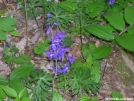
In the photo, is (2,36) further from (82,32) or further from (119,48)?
(119,48)

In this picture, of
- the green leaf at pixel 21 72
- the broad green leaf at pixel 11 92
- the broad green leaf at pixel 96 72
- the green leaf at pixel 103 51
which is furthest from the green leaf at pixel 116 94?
the broad green leaf at pixel 11 92

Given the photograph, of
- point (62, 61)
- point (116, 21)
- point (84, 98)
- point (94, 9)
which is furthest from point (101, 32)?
point (94, 9)

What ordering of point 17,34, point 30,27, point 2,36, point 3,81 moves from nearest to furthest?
point 2,36 < point 3,81 < point 17,34 < point 30,27

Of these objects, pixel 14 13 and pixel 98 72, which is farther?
pixel 14 13

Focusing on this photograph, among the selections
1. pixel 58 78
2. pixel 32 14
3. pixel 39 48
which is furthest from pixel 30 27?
pixel 58 78

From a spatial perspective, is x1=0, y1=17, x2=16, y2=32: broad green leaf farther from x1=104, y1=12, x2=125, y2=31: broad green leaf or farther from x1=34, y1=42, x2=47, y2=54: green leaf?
x1=104, y1=12, x2=125, y2=31: broad green leaf

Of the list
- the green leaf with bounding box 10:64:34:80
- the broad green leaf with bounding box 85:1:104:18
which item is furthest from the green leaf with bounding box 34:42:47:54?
the broad green leaf with bounding box 85:1:104:18

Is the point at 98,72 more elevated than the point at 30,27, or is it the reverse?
the point at 30,27

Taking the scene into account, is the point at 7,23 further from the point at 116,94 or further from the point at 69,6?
the point at 116,94
